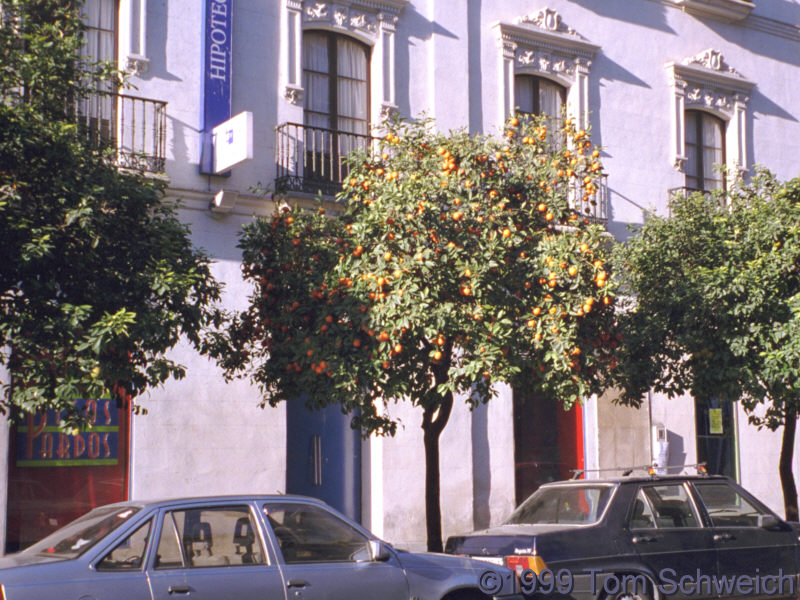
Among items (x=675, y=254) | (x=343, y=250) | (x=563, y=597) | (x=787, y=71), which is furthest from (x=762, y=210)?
(x=787, y=71)

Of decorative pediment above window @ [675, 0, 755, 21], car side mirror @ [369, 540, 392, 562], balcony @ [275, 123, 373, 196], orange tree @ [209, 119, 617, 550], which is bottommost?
car side mirror @ [369, 540, 392, 562]

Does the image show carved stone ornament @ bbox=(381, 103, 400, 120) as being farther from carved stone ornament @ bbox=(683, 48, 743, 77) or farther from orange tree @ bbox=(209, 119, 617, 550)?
carved stone ornament @ bbox=(683, 48, 743, 77)

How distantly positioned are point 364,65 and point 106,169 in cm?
760

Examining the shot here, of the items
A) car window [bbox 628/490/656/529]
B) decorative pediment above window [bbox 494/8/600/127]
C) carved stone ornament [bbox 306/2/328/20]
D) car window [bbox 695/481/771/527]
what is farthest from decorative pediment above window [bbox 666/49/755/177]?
car window [bbox 628/490/656/529]

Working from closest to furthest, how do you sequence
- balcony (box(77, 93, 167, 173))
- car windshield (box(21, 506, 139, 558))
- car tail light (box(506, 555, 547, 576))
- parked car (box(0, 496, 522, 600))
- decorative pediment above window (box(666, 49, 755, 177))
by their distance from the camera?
parked car (box(0, 496, 522, 600))
car windshield (box(21, 506, 139, 558))
car tail light (box(506, 555, 547, 576))
balcony (box(77, 93, 167, 173))
decorative pediment above window (box(666, 49, 755, 177))

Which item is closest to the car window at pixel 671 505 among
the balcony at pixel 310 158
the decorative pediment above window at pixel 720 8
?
the balcony at pixel 310 158

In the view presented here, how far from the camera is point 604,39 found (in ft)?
62.1

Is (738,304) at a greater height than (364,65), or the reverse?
(364,65)

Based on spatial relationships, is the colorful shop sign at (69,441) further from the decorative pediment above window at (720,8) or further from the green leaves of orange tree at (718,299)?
the decorative pediment above window at (720,8)

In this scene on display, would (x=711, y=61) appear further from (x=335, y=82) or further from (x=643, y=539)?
(x=643, y=539)

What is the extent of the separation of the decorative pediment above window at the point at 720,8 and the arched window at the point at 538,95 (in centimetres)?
338

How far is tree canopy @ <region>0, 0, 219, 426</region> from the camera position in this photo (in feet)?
28.8

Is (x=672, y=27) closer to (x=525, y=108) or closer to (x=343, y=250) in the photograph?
(x=525, y=108)

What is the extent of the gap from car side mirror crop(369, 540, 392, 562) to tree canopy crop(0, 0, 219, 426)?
261cm
